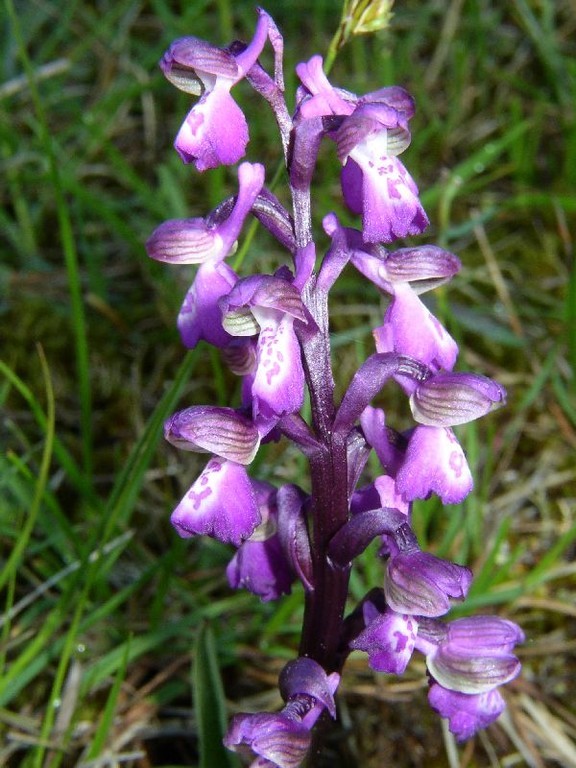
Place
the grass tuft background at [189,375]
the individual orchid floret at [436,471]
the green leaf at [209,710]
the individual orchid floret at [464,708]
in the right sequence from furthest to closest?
the grass tuft background at [189,375] < the green leaf at [209,710] < the individual orchid floret at [464,708] < the individual orchid floret at [436,471]

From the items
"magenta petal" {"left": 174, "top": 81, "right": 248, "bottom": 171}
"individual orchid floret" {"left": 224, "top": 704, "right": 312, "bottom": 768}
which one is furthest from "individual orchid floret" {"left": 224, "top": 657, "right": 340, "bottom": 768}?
"magenta petal" {"left": 174, "top": 81, "right": 248, "bottom": 171}

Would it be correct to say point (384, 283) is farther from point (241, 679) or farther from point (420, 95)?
point (420, 95)

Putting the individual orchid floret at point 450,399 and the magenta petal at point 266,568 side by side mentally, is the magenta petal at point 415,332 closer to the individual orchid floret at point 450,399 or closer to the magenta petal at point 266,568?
the individual orchid floret at point 450,399

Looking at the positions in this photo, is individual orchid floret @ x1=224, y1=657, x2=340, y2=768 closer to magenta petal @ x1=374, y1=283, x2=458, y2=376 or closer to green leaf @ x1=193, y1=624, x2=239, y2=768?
green leaf @ x1=193, y1=624, x2=239, y2=768

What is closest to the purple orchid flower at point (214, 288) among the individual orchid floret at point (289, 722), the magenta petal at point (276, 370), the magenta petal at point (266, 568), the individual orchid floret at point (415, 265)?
the magenta petal at point (276, 370)

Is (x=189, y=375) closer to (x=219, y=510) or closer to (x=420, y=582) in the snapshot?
(x=219, y=510)

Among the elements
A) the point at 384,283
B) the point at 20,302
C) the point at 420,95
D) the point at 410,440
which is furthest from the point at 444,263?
the point at 420,95
